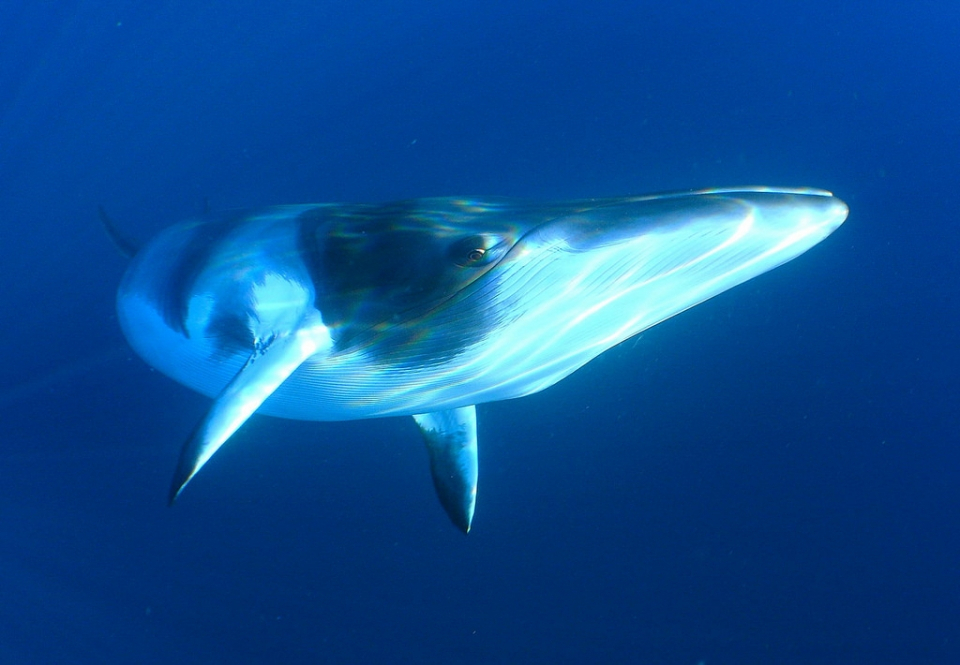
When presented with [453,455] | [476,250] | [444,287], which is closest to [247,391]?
[444,287]

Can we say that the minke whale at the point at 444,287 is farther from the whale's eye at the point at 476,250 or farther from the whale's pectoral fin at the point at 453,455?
the whale's pectoral fin at the point at 453,455

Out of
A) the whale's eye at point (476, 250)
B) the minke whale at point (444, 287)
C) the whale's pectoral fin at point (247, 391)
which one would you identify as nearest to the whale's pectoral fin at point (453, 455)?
the minke whale at point (444, 287)

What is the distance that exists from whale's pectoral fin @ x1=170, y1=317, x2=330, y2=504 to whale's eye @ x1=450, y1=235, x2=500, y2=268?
33.0 inches

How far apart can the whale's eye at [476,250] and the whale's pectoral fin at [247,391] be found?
0.84 m

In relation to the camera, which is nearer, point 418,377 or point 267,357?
point 267,357

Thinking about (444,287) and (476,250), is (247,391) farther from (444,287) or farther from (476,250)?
(476,250)

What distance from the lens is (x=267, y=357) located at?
2818 mm

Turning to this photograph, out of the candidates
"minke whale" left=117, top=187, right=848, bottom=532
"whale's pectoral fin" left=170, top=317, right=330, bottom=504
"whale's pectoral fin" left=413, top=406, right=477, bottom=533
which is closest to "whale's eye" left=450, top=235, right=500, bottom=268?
"minke whale" left=117, top=187, right=848, bottom=532

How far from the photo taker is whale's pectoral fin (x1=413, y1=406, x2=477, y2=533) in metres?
4.58

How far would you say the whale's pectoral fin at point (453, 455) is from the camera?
15.0 ft

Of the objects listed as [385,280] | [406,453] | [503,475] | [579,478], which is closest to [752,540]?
[579,478]

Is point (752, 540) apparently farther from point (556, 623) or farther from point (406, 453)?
point (406, 453)

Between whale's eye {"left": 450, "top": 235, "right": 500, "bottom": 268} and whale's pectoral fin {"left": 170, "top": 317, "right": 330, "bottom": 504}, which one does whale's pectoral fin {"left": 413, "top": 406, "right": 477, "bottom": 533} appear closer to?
whale's pectoral fin {"left": 170, "top": 317, "right": 330, "bottom": 504}

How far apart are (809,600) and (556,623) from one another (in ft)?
12.3
